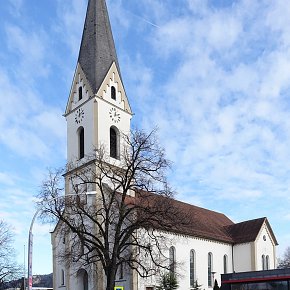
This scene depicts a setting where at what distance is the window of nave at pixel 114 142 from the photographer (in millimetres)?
45531

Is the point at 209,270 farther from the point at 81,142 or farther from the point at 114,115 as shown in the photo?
the point at 114,115

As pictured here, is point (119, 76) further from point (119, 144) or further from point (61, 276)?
point (61, 276)

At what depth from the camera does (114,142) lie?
46500 mm

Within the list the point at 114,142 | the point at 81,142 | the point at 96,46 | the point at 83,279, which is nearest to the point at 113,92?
the point at 96,46

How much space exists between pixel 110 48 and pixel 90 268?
23905mm

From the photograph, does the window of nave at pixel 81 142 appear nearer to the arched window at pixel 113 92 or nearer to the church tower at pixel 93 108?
the church tower at pixel 93 108

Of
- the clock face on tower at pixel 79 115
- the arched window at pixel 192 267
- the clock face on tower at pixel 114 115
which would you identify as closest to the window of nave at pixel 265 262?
the arched window at pixel 192 267

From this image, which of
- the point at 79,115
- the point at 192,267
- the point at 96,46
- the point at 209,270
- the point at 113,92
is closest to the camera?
the point at 79,115

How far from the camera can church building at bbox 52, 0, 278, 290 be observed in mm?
44438

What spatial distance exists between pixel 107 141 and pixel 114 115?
11.3ft

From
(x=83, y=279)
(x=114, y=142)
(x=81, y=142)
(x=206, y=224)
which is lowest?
(x=83, y=279)

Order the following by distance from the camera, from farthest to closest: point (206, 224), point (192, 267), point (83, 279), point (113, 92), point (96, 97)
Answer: point (206, 224)
point (113, 92)
point (192, 267)
point (96, 97)
point (83, 279)

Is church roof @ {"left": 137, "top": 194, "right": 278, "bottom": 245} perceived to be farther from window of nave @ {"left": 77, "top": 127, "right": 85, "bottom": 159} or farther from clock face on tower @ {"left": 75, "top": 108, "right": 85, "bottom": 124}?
clock face on tower @ {"left": 75, "top": 108, "right": 85, "bottom": 124}

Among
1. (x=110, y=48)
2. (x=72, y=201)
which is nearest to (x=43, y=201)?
(x=72, y=201)
